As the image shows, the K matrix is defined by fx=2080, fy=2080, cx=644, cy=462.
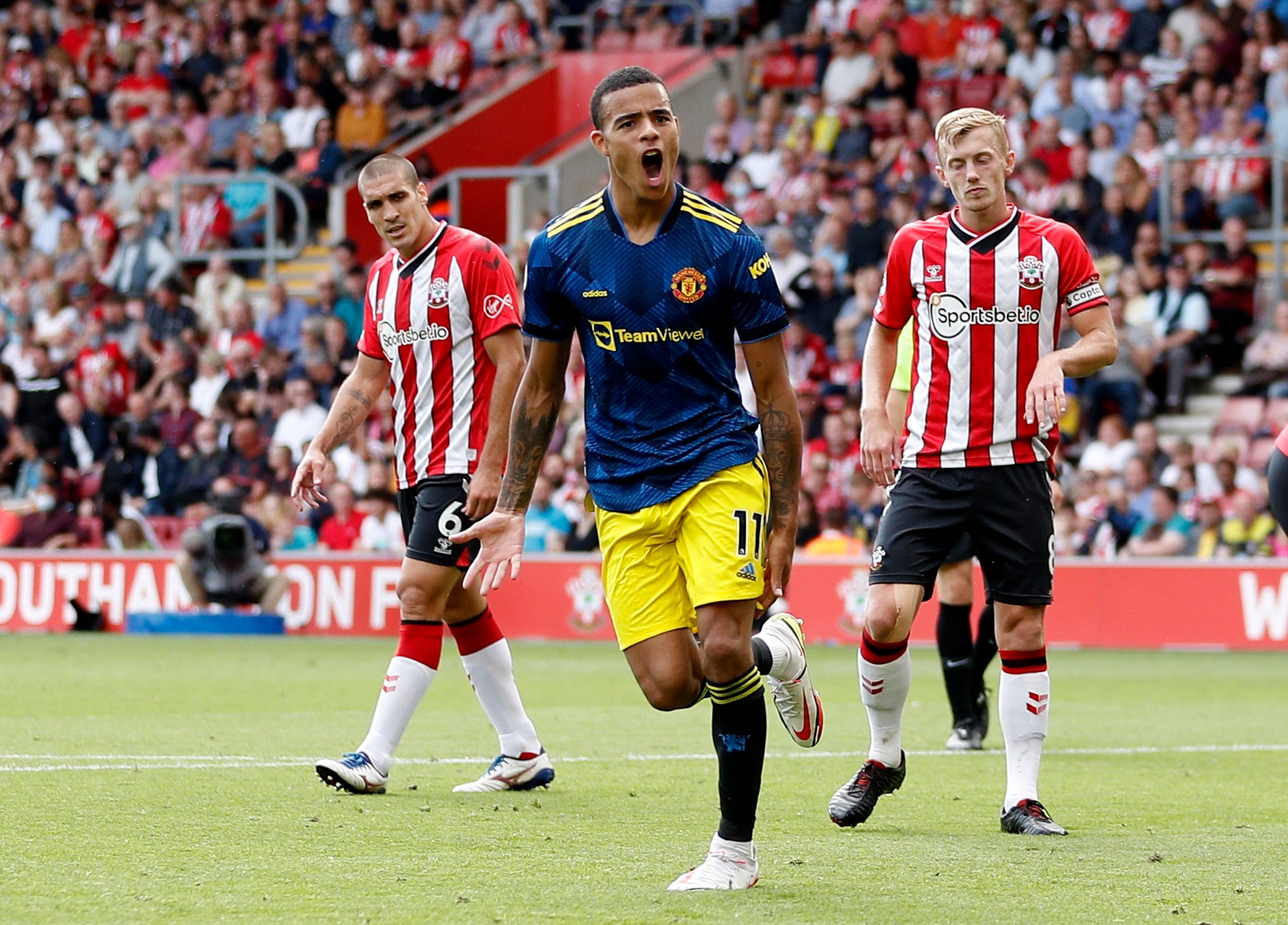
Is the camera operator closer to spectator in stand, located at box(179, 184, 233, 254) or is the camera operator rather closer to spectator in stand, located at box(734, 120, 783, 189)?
spectator in stand, located at box(734, 120, 783, 189)

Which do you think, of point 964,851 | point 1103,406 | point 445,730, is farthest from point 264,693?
point 1103,406

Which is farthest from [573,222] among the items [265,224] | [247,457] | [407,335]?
[265,224]

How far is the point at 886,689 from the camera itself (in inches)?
283

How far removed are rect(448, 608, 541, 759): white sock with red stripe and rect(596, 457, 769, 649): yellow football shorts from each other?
7.27 ft

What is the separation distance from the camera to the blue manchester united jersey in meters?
5.77

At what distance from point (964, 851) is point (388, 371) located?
3197 mm

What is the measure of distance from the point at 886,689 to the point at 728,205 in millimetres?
15994

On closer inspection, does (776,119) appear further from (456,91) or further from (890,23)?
(456,91)

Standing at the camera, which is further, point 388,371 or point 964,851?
point 388,371

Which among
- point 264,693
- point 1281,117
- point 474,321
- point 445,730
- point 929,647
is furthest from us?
point 1281,117

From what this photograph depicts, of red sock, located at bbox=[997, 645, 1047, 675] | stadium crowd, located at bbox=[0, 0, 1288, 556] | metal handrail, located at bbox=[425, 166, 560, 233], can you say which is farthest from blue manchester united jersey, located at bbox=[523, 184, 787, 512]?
metal handrail, located at bbox=[425, 166, 560, 233]

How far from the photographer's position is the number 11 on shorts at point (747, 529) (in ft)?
18.8

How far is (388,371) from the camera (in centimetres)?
829

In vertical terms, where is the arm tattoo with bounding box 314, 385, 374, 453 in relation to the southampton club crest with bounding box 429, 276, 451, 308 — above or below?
below
